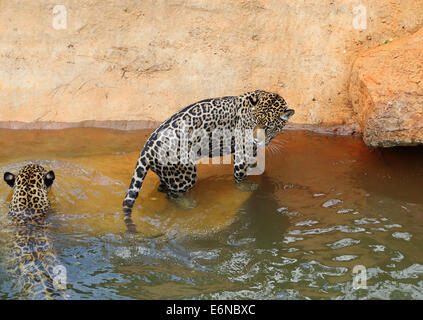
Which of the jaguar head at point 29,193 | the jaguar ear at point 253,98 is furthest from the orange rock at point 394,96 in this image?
the jaguar head at point 29,193

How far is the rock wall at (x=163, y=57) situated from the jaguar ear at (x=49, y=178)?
3.04m

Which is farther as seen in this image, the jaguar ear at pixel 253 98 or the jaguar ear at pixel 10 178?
the jaguar ear at pixel 253 98

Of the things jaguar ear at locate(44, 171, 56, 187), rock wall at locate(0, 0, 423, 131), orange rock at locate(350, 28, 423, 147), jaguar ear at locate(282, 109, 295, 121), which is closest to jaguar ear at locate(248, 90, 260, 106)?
jaguar ear at locate(282, 109, 295, 121)

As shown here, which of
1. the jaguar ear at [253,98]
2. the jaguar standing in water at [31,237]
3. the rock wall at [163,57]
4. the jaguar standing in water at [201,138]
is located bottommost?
the jaguar standing in water at [31,237]

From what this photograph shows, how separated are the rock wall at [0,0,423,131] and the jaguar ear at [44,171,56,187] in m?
3.04

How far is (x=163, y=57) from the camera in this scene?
34.2 feet

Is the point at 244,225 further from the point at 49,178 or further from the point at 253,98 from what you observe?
the point at 49,178

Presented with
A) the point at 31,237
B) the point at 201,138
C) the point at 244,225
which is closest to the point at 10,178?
the point at 31,237

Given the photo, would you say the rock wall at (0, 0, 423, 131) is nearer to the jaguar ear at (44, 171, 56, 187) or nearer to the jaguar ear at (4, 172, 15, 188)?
the jaguar ear at (44, 171, 56, 187)

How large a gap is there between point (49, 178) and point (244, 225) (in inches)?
105

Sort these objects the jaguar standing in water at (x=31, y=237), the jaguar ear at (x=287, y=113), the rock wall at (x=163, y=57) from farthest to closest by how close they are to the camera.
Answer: the rock wall at (x=163, y=57), the jaguar ear at (x=287, y=113), the jaguar standing in water at (x=31, y=237)

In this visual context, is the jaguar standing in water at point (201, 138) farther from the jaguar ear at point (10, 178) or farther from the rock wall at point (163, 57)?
the rock wall at point (163, 57)

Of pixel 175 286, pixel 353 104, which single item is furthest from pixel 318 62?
pixel 175 286

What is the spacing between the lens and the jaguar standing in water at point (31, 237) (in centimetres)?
588
